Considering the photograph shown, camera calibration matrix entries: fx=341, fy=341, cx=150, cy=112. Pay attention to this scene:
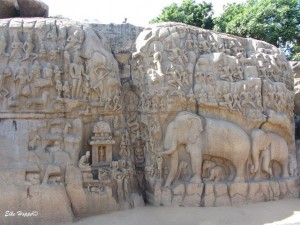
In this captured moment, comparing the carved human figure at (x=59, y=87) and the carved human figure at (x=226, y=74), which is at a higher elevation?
the carved human figure at (x=226, y=74)

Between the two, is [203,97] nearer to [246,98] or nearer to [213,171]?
[246,98]

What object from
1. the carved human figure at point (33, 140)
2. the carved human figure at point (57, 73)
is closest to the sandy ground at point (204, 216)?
the carved human figure at point (33, 140)

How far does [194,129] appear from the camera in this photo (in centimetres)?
691

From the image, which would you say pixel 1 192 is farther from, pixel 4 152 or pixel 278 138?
pixel 278 138

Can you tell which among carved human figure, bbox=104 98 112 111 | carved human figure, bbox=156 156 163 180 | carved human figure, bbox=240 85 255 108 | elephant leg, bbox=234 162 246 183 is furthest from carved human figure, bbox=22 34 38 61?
elephant leg, bbox=234 162 246 183

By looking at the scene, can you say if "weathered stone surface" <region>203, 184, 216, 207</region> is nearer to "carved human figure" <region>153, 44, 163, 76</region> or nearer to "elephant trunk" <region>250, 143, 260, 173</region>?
"elephant trunk" <region>250, 143, 260, 173</region>

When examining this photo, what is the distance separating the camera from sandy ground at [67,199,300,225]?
6.16m

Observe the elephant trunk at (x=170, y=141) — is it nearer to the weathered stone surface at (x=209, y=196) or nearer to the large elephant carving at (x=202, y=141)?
the large elephant carving at (x=202, y=141)

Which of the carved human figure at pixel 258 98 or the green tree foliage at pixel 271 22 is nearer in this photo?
the carved human figure at pixel 258 98

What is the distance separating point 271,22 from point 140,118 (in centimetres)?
1200

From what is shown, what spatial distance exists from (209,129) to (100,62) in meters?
2.60

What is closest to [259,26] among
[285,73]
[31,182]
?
[285,73]

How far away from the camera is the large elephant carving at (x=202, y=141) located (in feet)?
22.6

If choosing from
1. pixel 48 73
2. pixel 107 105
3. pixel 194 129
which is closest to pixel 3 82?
pixel 48 73
